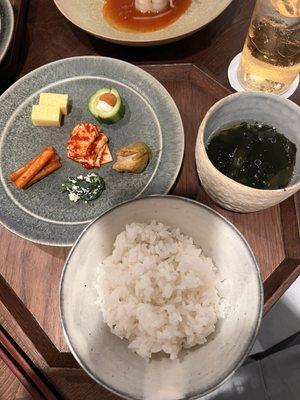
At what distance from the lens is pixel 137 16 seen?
5.64 ft

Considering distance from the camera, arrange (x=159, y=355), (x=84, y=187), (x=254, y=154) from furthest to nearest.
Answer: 1. (x=84, y=187)
2. (x=254, y=154)
3. (x=159, y=355)

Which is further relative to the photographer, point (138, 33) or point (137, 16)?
point (137, 16)

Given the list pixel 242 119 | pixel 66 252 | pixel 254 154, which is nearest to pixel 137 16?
pixel 242 119

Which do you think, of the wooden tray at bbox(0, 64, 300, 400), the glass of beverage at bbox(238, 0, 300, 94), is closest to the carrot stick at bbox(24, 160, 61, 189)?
the wooden tray at bbox(0, 64, 300, 400)

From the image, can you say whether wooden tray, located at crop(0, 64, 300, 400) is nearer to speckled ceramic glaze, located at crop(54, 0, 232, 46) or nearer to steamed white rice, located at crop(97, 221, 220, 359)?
steamed white rice, located at crop(97, 221, 220, 359)

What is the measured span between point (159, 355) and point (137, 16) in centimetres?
140

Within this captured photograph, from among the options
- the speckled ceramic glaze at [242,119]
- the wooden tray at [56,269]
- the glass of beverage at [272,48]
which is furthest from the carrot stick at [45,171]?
the glass of beverage at [272,48]

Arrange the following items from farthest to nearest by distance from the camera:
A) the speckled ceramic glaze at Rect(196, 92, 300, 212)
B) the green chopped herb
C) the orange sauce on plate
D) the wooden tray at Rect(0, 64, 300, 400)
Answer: the orange sauce on plate < the green chopped herb < the wooden tray at Rect(0, 64, 300, 400) < the speckled ceramic glaze at Rect(196, 92, 300, 212)

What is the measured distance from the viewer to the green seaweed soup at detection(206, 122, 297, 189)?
118cm

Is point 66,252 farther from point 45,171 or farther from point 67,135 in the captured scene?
point 67,135

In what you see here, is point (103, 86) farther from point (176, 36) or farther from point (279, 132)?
point (279, 132)

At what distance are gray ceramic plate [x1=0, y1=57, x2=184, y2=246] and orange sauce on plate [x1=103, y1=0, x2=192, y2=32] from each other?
0.80 feet

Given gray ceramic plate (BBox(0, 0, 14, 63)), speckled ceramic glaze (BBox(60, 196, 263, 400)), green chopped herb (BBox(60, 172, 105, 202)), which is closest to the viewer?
speckled ceramic glaze (BBox(60, 196, 263, 400))

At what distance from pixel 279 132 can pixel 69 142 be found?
29.2 inches
